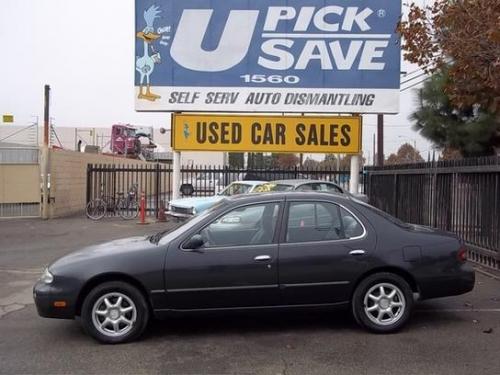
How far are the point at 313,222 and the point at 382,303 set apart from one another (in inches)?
42.4

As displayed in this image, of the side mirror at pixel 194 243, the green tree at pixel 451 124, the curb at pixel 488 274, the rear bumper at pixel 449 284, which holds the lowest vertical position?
the curb at pixel 488 274

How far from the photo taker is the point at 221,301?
5938 mm

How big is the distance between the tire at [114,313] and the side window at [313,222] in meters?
1.63

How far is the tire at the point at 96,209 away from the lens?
802 inches

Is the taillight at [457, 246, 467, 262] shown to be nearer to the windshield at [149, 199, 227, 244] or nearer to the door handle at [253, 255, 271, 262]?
the door handle at [253, 255, 271, 262]

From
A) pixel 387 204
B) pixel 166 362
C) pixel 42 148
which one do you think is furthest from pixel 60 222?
pixel 166 362

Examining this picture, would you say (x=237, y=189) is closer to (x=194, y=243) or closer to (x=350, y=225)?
(x=350, y=225)

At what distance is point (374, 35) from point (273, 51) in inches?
112

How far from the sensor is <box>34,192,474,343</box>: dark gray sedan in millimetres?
5875

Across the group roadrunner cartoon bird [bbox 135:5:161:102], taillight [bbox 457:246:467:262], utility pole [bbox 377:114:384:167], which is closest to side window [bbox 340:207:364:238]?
taillight [bbox 457:246:467:262]

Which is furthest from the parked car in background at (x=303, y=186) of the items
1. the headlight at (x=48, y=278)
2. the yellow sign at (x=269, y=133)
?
the headlight at (x=48, y=278)

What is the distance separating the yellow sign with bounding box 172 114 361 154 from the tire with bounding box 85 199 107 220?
4391 millimetres

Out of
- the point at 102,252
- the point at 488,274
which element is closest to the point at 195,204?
the point at 488,274

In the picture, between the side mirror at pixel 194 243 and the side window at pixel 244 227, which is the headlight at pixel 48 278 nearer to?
the side mirror at pixel 194 243
